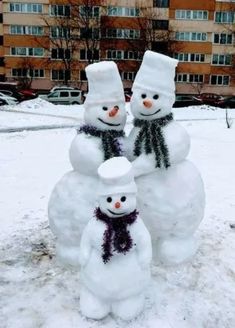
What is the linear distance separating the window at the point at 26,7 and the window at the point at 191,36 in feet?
43.1

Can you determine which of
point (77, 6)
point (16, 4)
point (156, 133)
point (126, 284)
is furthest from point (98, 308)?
point (16, 4)

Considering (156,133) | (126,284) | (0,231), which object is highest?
(156,133)

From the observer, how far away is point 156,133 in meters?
4.17

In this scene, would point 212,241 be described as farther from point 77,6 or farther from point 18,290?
point 77,6

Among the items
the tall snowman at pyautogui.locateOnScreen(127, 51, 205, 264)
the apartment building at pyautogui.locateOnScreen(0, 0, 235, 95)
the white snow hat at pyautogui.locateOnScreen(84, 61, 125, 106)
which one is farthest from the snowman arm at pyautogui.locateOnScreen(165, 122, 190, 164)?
the apartment building at pyautogui.locateOnScreen(0, 0, 235, 95)

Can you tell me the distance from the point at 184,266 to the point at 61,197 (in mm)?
1420

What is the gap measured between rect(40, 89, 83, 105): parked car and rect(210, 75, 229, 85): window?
61.3 ft

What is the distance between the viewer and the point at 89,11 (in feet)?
128

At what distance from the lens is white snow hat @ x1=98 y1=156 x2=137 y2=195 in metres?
3.51

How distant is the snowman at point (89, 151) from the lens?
4.13 metres

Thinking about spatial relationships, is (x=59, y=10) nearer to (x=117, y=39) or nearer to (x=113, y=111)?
(x=117, y=39)

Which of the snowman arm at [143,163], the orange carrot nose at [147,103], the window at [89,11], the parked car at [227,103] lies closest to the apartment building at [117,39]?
the window at [89,11]

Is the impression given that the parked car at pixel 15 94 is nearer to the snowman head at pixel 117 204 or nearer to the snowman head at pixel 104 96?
the snowman head at pixel 104 96

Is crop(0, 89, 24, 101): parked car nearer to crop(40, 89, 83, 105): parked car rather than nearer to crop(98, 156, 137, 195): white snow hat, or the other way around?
crop(40, 89, 83, 105): parked car
